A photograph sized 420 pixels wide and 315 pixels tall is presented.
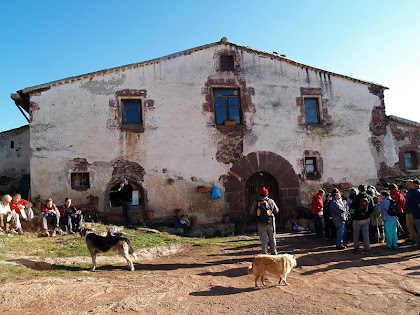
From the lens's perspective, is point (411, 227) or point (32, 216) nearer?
point (411, 227)

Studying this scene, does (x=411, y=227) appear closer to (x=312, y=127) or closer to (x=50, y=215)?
(x=312, y=127)

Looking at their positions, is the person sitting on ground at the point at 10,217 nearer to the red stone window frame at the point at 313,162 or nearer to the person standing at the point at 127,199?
the person standing at the point at 127,199

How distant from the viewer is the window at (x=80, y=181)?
12.5m

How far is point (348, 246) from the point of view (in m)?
9.62

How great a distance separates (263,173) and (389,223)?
20.0ft

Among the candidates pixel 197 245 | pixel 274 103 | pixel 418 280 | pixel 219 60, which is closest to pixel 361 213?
pixel 418 280

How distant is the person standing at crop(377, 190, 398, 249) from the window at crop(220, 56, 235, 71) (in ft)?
27.0

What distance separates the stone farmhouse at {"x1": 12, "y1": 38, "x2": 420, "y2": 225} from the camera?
12625 millimetres

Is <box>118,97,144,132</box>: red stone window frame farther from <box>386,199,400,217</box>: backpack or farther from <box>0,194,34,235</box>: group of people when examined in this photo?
<box>386,199,400,217</box>: backpack

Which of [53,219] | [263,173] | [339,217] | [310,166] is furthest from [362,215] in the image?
[53,219]

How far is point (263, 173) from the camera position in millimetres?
14484

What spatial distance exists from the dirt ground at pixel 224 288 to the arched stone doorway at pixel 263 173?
17.1 feet

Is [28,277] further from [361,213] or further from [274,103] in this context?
[274,103]

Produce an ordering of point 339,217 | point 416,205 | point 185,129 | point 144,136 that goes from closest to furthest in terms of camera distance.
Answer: point 416,205 < point 339,217 < point 144,136 < point 185,129
